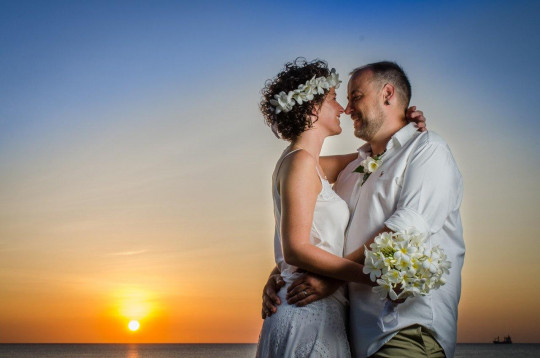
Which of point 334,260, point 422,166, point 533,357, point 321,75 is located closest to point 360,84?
point 321,75

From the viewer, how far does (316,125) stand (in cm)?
446

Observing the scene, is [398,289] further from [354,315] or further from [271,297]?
[271,297]

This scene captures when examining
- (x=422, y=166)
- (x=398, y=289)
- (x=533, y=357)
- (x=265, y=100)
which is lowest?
(x=533, y=357)

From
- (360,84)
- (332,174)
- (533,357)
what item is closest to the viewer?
(360,84)

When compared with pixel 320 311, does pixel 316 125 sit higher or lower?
higher

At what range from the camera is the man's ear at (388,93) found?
4.72m

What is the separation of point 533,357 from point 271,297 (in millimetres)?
99792

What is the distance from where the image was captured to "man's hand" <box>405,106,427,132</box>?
4.43 m

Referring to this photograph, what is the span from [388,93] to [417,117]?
12.4 inches

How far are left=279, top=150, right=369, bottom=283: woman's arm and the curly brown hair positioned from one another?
1.03 feet

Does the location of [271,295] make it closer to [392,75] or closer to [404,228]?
[404,228]

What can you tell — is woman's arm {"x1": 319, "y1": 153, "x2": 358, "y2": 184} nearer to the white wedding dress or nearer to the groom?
the groom

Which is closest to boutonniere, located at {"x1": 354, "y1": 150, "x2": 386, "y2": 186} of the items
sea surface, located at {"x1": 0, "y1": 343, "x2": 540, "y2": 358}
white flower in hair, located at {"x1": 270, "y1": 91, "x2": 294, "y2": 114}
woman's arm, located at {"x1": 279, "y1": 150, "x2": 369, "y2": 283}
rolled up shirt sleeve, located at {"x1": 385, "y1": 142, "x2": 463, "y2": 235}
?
rolled up shirt sleeve, located at {"x1": 385, "y1": 142, "x2": 463, "y2": 235}

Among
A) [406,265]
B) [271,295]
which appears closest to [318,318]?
[271,295]
